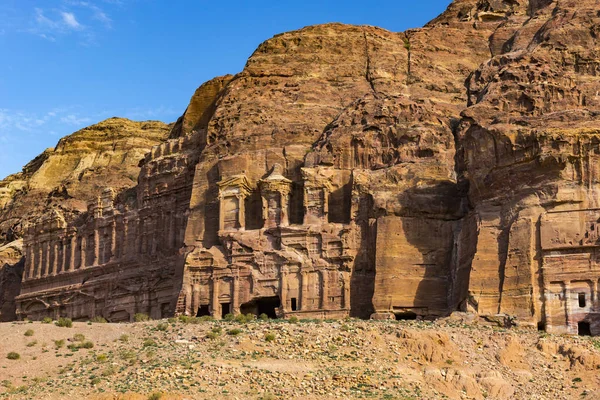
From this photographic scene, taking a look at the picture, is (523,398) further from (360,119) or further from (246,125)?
(246,125)

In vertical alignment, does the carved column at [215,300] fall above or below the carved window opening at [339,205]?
below

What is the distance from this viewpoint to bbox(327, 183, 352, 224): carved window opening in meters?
74.9

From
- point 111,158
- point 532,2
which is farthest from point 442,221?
point 111,158

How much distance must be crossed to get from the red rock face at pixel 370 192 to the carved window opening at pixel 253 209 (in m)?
0.13

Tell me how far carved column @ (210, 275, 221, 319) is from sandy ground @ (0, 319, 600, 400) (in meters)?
10.6

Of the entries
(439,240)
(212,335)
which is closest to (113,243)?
(439,240)

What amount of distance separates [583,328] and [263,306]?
773 inches

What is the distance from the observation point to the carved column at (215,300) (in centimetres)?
7312

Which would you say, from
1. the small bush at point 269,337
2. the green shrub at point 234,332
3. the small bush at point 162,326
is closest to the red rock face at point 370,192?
the small bush at point 162,326

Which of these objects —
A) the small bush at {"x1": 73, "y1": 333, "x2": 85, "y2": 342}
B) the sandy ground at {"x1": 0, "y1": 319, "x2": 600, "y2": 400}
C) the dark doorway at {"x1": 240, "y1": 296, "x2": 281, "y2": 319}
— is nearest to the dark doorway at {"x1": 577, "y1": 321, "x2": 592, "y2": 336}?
the sandy ground at {"x1": 0, "y1": 319, "x2": 600, "y2": 400}

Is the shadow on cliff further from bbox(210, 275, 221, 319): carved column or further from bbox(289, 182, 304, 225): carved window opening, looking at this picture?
bbox(210, 275, 221, 319): carved column

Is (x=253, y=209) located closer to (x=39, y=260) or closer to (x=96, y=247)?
(x=96, y=247)

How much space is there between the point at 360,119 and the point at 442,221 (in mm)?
9266

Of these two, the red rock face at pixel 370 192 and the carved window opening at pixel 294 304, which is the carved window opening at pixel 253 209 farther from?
the carved window opening at pixel 294 304
